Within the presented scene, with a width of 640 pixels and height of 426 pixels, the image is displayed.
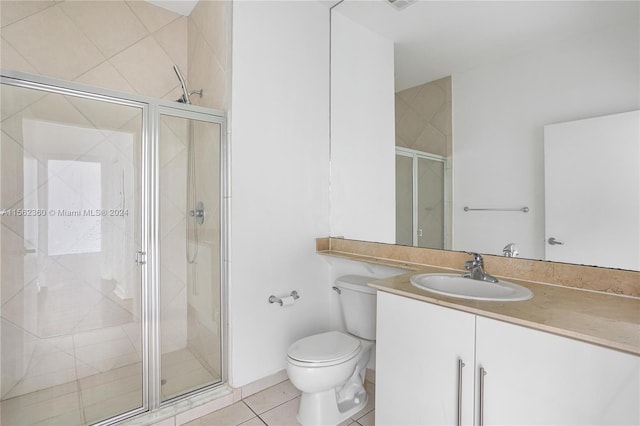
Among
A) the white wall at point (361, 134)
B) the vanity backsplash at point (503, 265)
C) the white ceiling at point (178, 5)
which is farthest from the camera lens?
the white ceiling at point (178, 5)

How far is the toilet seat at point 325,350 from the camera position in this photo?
5.22ft

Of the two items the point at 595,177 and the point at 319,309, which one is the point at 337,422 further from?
the point at 595,177

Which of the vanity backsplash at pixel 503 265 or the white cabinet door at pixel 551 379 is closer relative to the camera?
the white cabinet door at pixel 551 379

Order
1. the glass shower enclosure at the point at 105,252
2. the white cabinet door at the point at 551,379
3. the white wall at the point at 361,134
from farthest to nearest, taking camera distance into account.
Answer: the white wall at the point at 361,134, the glass shower enclosure at the point at 105,252, the white cabinet door at the point at 551,379

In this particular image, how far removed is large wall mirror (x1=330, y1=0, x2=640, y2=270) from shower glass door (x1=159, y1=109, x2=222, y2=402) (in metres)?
0.89

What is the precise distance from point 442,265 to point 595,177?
30.8 inches

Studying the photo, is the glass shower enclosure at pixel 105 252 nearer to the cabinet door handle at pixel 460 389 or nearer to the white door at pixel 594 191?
the cabinet door handle at pixel 460 389

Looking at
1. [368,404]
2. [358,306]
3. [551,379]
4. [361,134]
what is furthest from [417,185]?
[368,404]

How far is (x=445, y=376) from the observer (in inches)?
46.1

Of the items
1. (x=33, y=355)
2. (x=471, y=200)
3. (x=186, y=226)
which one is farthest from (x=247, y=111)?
(x=33, y=355)

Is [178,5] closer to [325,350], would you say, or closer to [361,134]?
[361,134]

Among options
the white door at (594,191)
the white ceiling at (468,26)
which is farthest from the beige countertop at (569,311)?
the white ceiling at (468,26)

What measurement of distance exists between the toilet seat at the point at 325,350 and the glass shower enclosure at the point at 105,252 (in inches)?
20.3

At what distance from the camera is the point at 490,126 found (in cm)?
166
